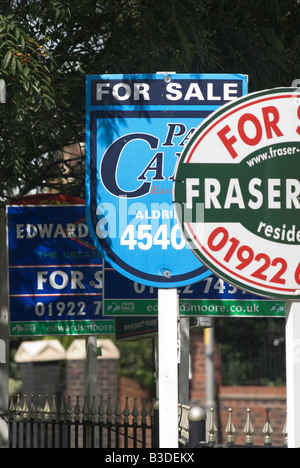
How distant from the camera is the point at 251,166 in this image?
3.41 m

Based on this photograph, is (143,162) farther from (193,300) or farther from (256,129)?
(193,300)

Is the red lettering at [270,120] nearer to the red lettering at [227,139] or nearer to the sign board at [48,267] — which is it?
the red lettering at [227,139]

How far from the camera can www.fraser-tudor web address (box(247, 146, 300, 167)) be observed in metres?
3.42

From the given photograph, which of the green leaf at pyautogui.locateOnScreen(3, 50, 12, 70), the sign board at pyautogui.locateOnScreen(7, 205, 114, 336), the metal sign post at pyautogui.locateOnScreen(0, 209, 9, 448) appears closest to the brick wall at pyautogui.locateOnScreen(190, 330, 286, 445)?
the metal sign post at pyautogui.locateOnScreen(0, 209, 9, 448)

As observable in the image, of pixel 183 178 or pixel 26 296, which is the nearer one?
pixel 183 178

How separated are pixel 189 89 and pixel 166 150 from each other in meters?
0.36

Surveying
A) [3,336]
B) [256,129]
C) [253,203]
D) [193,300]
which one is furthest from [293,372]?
[3,336]

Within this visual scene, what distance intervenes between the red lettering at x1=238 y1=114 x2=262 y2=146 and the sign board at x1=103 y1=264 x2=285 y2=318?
14.2 feet

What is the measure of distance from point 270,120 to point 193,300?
5218 mm

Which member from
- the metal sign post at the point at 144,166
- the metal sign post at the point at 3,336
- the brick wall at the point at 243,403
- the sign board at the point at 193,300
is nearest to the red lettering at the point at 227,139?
the metal sign post at the point at 144,166

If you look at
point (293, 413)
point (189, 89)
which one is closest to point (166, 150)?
point (189, 89)

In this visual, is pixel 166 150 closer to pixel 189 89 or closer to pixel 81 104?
pixel 189 89

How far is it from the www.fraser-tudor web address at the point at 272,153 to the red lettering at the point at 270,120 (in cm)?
7

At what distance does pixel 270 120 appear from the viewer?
11.4 feet
